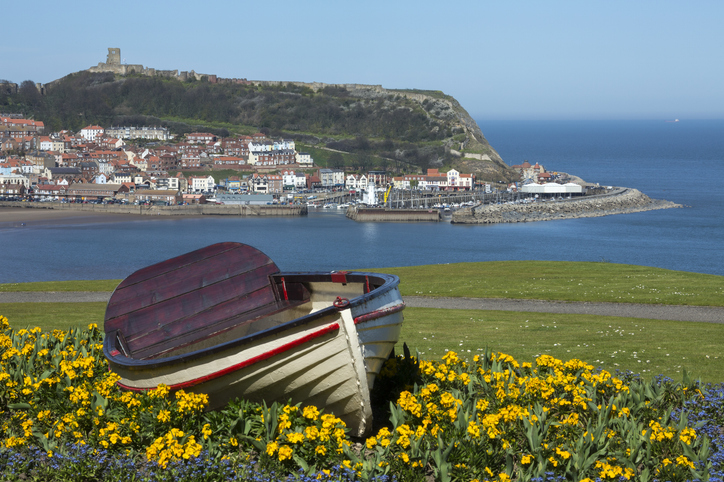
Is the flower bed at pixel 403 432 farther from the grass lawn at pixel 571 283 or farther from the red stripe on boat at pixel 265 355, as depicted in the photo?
the grass lawn at pixel 571 283

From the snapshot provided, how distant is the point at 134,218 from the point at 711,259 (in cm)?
7467

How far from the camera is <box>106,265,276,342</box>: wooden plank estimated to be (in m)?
12.0

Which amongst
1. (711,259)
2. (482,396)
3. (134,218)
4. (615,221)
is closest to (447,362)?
(482,396)

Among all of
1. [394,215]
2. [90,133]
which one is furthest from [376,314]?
[90,133]

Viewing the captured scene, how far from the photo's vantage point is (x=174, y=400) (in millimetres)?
9914

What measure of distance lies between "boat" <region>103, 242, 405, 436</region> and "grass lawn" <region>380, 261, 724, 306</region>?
11138mm

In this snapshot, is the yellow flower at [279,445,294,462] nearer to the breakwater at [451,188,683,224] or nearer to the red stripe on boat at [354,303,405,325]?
the red stripe on boat at [354,303,405,325]

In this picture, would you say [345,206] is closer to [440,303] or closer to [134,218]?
[134,218]

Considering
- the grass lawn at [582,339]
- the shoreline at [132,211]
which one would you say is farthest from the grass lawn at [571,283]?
the shoreline at [132,211]

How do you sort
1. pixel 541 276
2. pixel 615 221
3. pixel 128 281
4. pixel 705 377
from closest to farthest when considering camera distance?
pixel 705 377, pixel 128 281, pixel 541 276, pixel 615 221

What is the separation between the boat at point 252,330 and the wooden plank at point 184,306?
0.7 inches

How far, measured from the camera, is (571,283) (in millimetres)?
24516

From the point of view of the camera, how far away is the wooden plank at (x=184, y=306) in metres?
12.0

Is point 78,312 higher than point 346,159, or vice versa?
point 346,159
